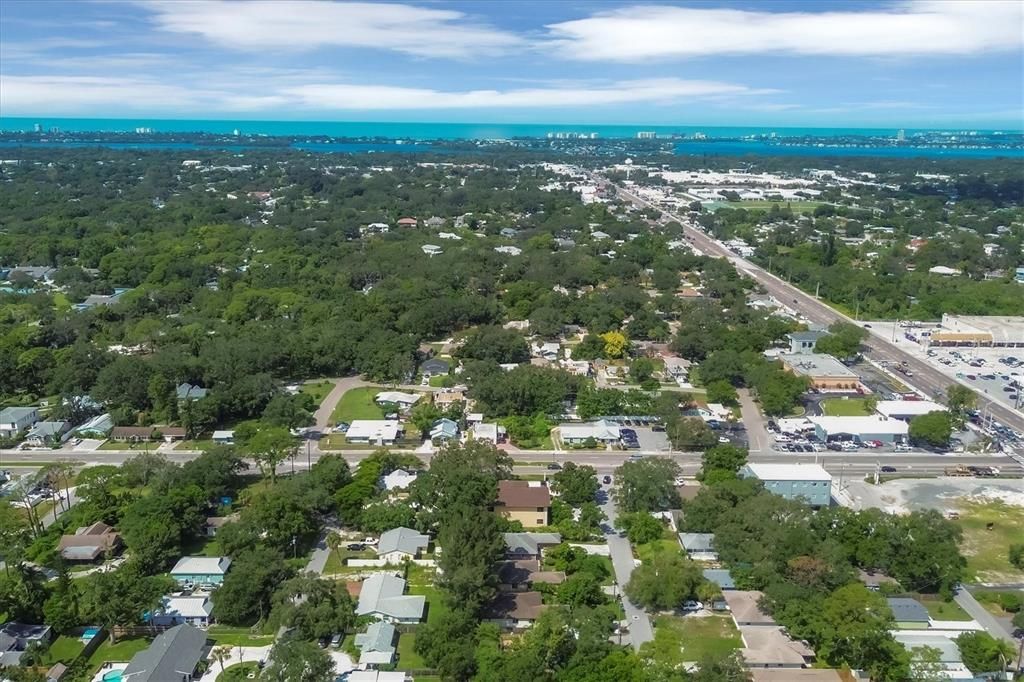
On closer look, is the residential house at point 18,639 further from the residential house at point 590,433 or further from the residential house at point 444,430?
the residential house at point 590,433

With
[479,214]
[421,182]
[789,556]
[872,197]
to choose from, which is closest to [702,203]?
[872,197]

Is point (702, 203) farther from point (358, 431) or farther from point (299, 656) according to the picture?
point (299, 656)

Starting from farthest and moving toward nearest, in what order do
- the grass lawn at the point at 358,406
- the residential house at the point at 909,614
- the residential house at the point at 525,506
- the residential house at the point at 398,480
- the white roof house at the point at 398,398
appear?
the white roof house at the point at 398,398, the grass lawn at the point at 358,406, the residential house at the point at 398,480, the residential house at the point at 525,506, the residential house at the point at 909,614

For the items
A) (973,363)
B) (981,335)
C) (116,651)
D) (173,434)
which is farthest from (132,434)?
(981,335)

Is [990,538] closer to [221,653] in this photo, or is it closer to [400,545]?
[400,545]

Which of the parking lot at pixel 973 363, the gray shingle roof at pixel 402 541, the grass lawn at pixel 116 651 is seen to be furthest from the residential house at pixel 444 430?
the parking lot at pixel 973 363

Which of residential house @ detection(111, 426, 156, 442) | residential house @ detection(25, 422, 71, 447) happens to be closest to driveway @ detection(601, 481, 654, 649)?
residential house @ detection(111, 426, 156, 442)
